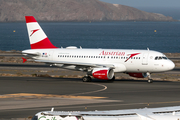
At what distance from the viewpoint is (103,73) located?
4369 centimetres

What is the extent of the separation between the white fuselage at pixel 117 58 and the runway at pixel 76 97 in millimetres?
3310

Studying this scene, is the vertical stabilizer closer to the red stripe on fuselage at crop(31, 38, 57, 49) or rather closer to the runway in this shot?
the red stripe on fuselage at crop(31, 38, 57, 49)

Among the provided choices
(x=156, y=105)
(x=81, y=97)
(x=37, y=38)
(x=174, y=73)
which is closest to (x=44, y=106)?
(x=81, y=97)

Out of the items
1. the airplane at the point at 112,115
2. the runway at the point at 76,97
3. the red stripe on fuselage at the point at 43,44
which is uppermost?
the red stripe on fuselage at the point at 43,44

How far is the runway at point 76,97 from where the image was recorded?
87.1ft

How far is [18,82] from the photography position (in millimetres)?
44188

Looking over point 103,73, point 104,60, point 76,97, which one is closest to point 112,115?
point 76,97

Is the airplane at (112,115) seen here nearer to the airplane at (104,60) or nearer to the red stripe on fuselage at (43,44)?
the airplane at (104,60)

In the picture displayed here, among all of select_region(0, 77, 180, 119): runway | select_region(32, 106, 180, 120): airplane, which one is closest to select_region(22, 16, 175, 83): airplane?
select_region(0, 77, 180, 119): runway

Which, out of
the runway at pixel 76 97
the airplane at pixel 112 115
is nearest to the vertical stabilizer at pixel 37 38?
the runway at pixel 76 97

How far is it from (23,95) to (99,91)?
27.2ft

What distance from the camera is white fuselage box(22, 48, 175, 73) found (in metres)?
44.2

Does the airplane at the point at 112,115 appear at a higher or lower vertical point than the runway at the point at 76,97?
higher

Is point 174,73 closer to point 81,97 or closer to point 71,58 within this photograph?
point 71,58
